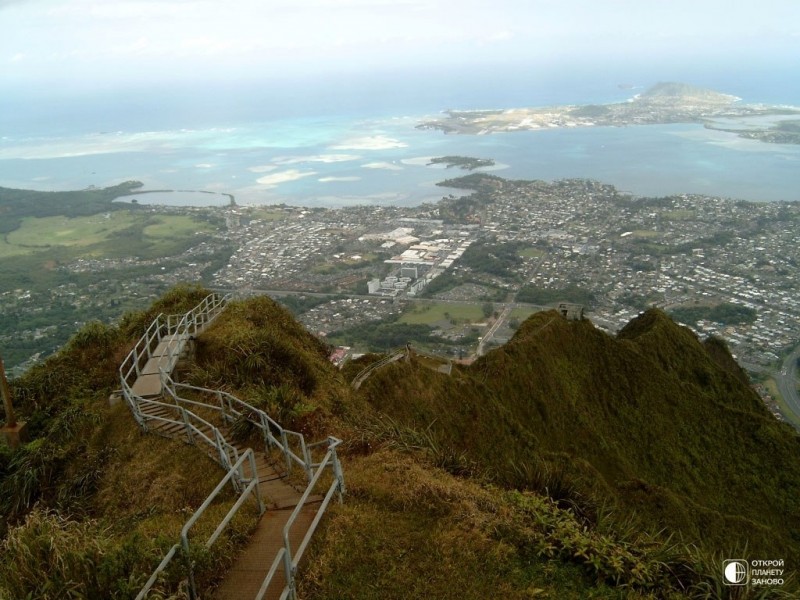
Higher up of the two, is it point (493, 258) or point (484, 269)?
point (493, 258)

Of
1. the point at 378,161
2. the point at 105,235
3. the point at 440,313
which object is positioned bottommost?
the point at 440,313

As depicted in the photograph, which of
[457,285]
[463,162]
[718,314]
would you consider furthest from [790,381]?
[463,162]

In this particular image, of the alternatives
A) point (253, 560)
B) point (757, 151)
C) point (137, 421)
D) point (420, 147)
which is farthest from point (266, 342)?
point (757, 151)

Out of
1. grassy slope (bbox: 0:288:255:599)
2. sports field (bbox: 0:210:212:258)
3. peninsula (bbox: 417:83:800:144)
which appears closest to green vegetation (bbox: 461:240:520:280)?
sports field (bbox: 0:210:212:258)

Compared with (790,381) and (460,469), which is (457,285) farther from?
(460,469)

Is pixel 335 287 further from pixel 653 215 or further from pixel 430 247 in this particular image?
pixel 653 215

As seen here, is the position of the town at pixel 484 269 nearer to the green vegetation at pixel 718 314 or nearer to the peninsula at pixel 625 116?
the green vegetation at pixel 718 314

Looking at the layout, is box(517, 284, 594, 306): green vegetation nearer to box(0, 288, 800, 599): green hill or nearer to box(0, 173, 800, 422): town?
box(0, 173, 800, 422): town
